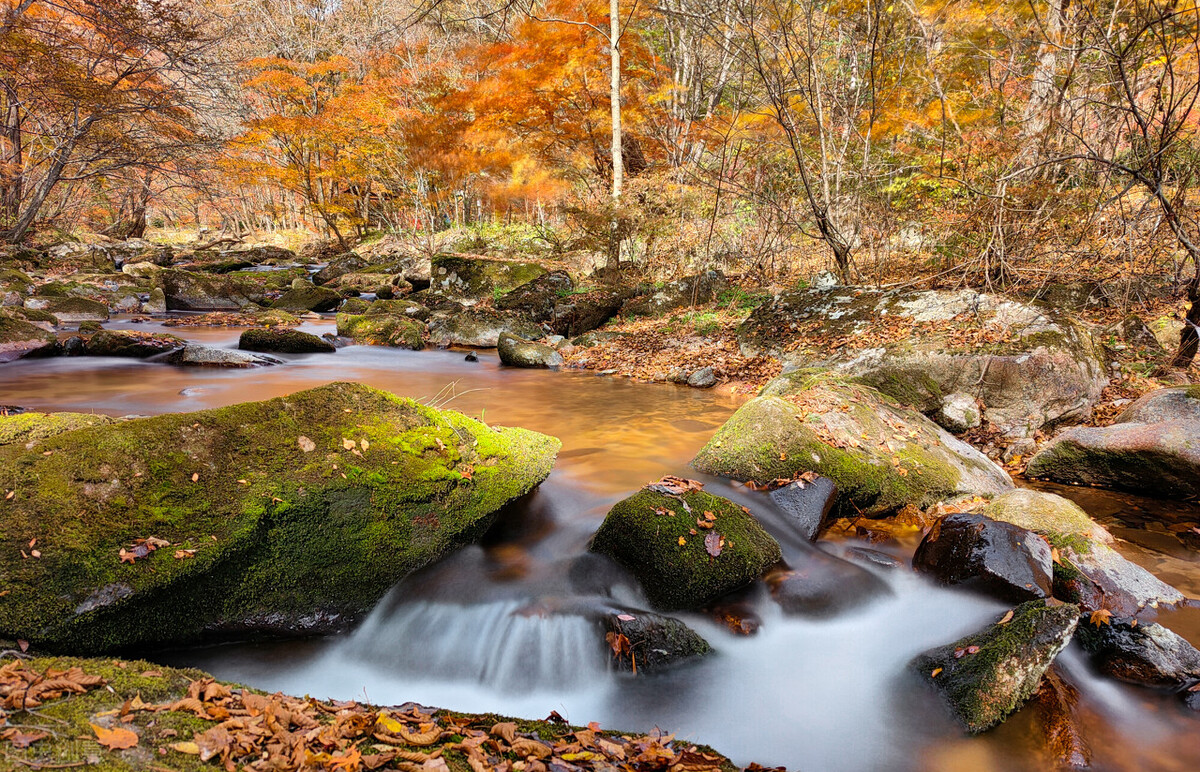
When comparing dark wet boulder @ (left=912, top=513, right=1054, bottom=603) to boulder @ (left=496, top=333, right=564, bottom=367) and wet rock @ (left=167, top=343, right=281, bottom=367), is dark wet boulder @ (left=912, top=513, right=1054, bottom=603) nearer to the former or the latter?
boulder @ (left=496, top=333, right=564, bottom=367)

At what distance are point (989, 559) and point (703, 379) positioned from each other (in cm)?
555

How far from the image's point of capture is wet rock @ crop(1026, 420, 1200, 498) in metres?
4.68

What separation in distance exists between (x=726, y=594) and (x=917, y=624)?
120 cm


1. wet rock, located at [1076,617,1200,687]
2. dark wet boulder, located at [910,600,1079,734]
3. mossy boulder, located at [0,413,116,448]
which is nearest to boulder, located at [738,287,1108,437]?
wet rock, located at [1076,617,1200,687]

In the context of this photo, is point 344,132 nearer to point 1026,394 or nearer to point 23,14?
point 23,14

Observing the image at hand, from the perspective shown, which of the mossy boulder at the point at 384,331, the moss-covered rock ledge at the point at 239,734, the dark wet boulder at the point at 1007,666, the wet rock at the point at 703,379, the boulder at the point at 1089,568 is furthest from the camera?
the mossy boulder at the point at 384,331

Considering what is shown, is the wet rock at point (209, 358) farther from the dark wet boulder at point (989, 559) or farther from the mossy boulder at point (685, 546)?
the dark wet boulder at point (989, 559)

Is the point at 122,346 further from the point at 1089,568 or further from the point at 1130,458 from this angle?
the point at 1130,458

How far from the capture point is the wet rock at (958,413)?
6.17m

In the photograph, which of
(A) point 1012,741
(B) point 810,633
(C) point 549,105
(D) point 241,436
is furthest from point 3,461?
(C) point 549,105

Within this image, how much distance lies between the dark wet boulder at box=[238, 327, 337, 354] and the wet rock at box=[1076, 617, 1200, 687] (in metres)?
11.4

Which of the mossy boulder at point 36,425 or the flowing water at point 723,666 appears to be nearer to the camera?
the flowing water at point 723,666

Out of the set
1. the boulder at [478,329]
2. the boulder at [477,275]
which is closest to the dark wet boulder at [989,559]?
the boulder at [478,329]

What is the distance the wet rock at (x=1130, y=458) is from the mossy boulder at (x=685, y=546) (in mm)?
3615
